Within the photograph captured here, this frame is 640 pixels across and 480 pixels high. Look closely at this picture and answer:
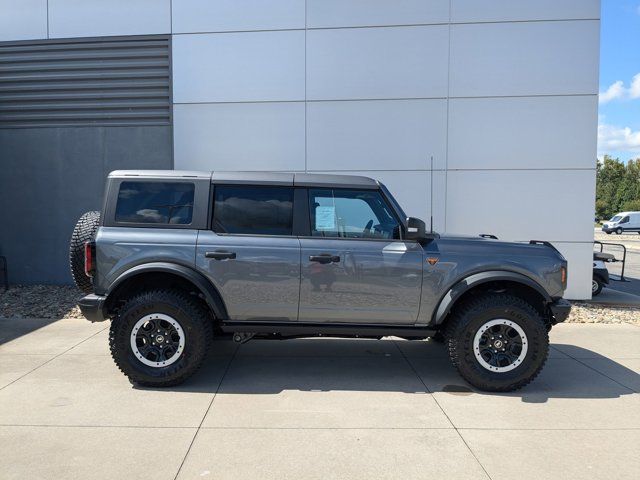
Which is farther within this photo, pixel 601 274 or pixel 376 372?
pixel 601 274

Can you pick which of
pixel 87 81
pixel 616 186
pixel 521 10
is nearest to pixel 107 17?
pixel 87 81

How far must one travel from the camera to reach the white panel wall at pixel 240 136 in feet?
28.9

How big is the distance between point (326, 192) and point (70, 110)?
715 centimetres

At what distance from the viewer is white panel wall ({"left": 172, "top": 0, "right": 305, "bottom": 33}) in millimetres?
8688

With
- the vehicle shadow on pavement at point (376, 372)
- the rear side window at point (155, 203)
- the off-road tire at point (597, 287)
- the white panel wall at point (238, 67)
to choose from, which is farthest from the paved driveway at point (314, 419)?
the white panel wall at point (238, 67)

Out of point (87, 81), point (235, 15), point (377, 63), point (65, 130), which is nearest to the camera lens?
point (377, 63)

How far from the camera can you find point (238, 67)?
882 centimetres

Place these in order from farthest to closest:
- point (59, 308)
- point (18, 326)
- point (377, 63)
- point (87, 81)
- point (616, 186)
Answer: point (616, 186) < point (87, 81) < point (377, 63) < point (59, 308) < point (18, 326)

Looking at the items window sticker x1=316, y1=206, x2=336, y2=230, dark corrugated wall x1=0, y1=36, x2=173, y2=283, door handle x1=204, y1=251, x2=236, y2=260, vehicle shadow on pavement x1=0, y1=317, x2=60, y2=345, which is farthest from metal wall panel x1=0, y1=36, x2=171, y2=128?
window sticker x1=316, y1=206, x2=336, y2=230

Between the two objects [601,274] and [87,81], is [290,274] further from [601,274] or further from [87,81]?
[601,274]

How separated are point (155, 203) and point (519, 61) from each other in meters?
7.11

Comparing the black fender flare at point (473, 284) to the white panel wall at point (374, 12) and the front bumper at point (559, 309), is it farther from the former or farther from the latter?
the white panel wall at point (374, 12)

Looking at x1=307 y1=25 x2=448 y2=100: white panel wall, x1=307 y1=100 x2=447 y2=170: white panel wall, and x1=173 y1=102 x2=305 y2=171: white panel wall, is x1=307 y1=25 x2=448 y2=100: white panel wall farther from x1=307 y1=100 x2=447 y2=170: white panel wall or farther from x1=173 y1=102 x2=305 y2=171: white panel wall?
x1=173 y1=102 x2=305 y2=171: white panel wall

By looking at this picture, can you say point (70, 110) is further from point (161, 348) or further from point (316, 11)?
point (161, 348)
